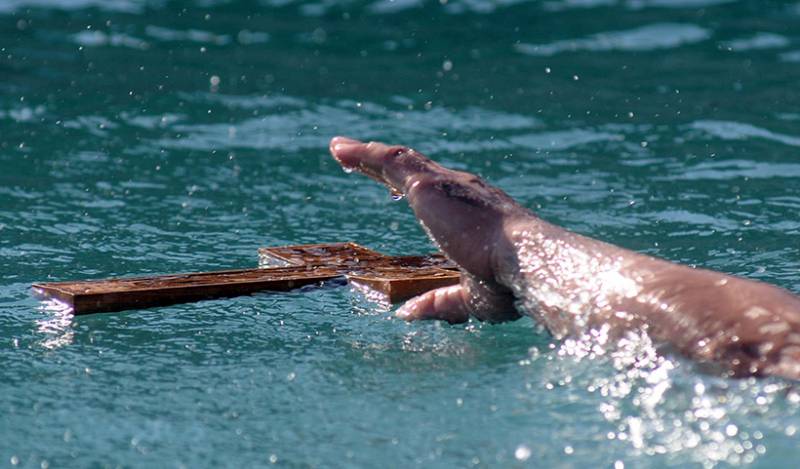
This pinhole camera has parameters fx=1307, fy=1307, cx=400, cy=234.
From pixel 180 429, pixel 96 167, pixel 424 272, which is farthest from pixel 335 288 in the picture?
pixel 96 167

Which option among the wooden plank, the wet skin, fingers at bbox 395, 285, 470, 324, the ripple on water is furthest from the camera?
the ripple on water

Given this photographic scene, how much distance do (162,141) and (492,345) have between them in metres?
4.69

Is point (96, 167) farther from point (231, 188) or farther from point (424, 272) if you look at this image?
point (424, 272)

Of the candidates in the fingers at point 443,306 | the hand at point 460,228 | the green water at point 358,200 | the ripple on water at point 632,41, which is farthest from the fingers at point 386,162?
the ripple on water at point 632,41

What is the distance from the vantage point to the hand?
165 inches

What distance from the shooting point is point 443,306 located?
4.43 m

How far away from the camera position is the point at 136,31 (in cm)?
1110

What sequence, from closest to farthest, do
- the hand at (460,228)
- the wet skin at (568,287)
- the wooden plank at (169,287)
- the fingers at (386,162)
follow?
1. the wet skin at (568,287)
2. the hand at (460,228)
3. the fingers at (386,162)
4. the wooden plank at (169,287)

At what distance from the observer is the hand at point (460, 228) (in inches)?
165

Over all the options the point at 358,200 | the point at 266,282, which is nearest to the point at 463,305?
the point at 266,282

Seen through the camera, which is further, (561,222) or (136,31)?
(136,31)

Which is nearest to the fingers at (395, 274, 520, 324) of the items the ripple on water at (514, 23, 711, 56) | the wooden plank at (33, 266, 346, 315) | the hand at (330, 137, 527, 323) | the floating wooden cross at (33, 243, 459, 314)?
the hand at (330, 137, 527, 323)

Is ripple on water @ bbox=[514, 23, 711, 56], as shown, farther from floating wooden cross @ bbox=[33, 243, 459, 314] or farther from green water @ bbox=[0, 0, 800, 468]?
floating wooden cross @ bbox=[33, 243, 459, 314]

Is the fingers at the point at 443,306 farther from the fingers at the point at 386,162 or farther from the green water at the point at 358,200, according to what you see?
the fingers at the point at 386,162
